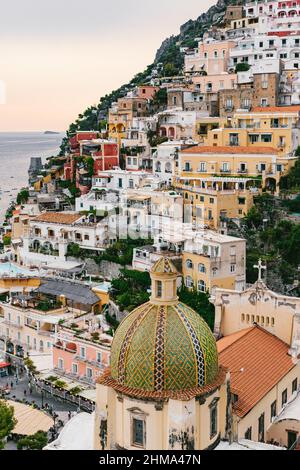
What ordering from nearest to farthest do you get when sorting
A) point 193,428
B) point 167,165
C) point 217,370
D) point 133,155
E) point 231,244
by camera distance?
point 193,428 → point 217,370 → point 231,244 → point 167,165 → point 133,155

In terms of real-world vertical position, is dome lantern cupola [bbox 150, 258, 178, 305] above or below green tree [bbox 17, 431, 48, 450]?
above

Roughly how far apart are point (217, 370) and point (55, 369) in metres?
18.7

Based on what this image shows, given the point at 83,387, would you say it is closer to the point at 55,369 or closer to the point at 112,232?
the point at 55,369

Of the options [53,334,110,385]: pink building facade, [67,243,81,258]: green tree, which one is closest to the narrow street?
[53,334,110,385]: pink building facade

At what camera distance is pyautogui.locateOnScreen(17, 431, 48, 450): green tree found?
24516 mm

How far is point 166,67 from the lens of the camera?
71.8 m

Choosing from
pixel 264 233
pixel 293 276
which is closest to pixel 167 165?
pixel 264 233

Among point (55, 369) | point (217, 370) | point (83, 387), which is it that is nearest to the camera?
point (217, 370)

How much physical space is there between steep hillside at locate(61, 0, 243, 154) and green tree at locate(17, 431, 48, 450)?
4981 cm

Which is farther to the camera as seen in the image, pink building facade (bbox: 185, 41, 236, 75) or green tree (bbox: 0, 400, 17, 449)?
pink building facade (bbox: 185, 41, 236, 75)

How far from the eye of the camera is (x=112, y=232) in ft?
148

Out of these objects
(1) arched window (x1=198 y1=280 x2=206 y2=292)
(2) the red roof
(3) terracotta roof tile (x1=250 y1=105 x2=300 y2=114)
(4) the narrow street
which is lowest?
(4) the narrow street

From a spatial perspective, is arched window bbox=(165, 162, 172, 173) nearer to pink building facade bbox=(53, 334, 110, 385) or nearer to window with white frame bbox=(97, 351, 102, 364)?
pink building facade bbox=(53, 334, 110, 385)

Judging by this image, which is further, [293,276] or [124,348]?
[293,276]
